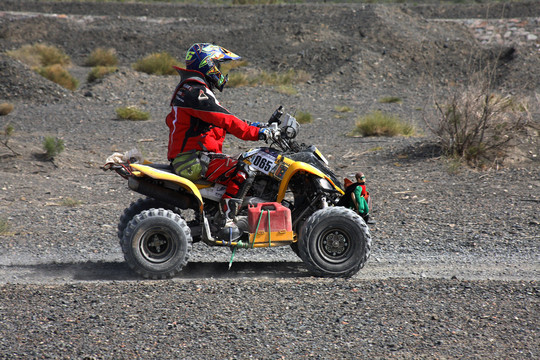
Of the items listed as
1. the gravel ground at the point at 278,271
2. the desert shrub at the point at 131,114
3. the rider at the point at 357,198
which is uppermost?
the desert shrub at the point at 131,114

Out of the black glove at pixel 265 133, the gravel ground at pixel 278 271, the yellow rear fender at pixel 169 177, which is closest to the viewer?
the gravel ground at pixel 278 271

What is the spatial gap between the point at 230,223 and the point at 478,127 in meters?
7.97

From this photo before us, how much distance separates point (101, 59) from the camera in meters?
31.4

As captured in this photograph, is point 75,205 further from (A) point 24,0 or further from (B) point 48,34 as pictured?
(A) point 24,0

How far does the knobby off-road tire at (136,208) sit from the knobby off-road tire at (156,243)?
47 centimetres

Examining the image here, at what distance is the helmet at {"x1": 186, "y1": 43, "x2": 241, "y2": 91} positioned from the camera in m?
6.61

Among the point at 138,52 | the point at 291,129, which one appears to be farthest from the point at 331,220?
the point at 138,52

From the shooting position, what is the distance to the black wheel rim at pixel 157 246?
6.49 m

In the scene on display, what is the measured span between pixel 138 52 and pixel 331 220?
95.3ft

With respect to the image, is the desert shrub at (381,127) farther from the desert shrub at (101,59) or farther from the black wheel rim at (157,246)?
the desert shrub at (101,59)

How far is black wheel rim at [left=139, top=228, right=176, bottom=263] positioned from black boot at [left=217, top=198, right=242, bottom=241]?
488mm

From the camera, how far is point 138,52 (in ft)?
111

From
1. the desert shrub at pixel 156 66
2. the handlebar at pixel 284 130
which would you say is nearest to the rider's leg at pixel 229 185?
the handlebar at pixel 284 130

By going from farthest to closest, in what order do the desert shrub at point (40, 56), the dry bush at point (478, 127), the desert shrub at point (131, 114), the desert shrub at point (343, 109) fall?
the desert shrub at point (40, 56)
the desert shrub at point (343, 109)
the desert shrub at point (131, 114)
the dry bush at point (478, 127)
